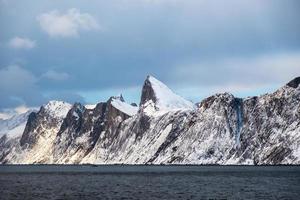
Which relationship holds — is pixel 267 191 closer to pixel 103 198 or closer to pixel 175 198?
pixel 175 198

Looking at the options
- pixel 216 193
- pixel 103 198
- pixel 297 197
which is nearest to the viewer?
pixel 297 197

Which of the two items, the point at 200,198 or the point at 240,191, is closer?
the point at 200,198

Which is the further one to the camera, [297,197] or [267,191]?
[267,191]

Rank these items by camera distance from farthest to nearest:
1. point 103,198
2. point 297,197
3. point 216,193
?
1. point 216,193
2. point 103,198
3. point 297,197

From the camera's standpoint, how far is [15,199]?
4085 inches

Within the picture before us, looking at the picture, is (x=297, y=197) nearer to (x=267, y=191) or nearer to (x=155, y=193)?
(x=267, y=191)

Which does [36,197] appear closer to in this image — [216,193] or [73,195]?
[73,195]

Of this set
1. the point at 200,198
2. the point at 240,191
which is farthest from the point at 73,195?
the point at 240,191

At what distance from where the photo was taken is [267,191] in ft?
386

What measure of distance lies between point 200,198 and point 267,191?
1928 cm

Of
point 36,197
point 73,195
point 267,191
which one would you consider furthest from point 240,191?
point 36,197

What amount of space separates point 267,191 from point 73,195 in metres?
39.3

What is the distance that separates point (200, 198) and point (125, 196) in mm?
15859

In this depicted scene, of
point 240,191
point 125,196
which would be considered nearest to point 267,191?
point 240,191
